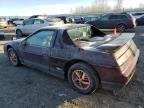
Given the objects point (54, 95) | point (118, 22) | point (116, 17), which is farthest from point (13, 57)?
point (116, 17)

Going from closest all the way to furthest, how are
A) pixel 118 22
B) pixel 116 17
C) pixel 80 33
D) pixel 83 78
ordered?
pixel 83 78, pixel 80 33, pixel 118 22, pixel 116 17

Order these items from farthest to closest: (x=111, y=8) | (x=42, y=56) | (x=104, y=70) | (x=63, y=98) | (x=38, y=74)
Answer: (x=111, y=8) → (x=38, y=74) → (x=42, y=56) → (x=63, y=98) → (x=104, y=70)

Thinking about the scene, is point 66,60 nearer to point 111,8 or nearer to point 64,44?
point 64,44

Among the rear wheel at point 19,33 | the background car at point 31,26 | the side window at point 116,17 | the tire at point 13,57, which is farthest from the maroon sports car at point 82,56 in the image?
the side window at point 116,17

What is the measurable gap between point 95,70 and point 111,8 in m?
112

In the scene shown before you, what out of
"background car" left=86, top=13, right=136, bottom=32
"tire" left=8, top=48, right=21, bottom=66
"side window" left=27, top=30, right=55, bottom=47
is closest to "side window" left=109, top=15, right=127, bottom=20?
"background car" left=86, top=13, right=136, bottom=32

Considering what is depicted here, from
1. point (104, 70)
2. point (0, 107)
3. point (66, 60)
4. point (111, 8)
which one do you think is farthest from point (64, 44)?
point (111, 8)

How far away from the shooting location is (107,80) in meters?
4.10

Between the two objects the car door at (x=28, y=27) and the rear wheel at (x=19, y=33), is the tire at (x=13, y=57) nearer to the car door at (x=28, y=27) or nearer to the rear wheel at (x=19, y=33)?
the car door at (x=28, y=27)

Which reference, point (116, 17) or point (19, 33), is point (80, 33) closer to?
point (19, 33)

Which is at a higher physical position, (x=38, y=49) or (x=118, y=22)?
(x=118, y=22)

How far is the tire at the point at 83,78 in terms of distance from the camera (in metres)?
4.30

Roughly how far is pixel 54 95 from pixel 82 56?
1092 mm

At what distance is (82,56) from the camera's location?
14.3 feet
